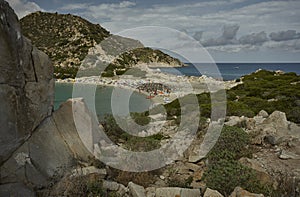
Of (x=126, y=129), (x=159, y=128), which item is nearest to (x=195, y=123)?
(x=159, y=128)

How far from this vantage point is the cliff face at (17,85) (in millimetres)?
5445

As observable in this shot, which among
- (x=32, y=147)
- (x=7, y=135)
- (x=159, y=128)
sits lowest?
(x=159, y=128)

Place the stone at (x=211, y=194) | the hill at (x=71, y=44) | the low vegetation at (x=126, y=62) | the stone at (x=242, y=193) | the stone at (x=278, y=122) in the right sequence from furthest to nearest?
the hill at (x=71, y=44) < the low vegetation at (x=126, y=62) < the stone at (x=278, y=122) < the stone at (x=211, y=194) < the stone at (x=242, y=193)

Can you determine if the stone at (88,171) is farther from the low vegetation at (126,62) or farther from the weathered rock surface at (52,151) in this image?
the low vegetation at (126,62)

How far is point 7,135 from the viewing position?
5.57m

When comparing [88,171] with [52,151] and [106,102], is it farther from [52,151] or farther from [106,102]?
[106,102]

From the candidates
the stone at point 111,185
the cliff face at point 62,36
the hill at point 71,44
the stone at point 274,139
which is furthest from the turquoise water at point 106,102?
the cliff face at point 62,36

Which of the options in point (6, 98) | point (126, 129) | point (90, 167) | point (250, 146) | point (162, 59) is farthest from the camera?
point (162, 59)

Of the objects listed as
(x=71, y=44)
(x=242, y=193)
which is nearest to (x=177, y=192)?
(x=242, y=193)

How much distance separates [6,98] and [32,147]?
1279mm

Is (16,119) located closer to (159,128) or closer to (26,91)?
(26,91)

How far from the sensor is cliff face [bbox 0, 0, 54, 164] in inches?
214

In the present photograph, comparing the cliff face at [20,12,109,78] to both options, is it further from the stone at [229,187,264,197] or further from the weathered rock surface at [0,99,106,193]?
the stone at [229,187,264,197]

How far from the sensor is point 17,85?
583 cm
